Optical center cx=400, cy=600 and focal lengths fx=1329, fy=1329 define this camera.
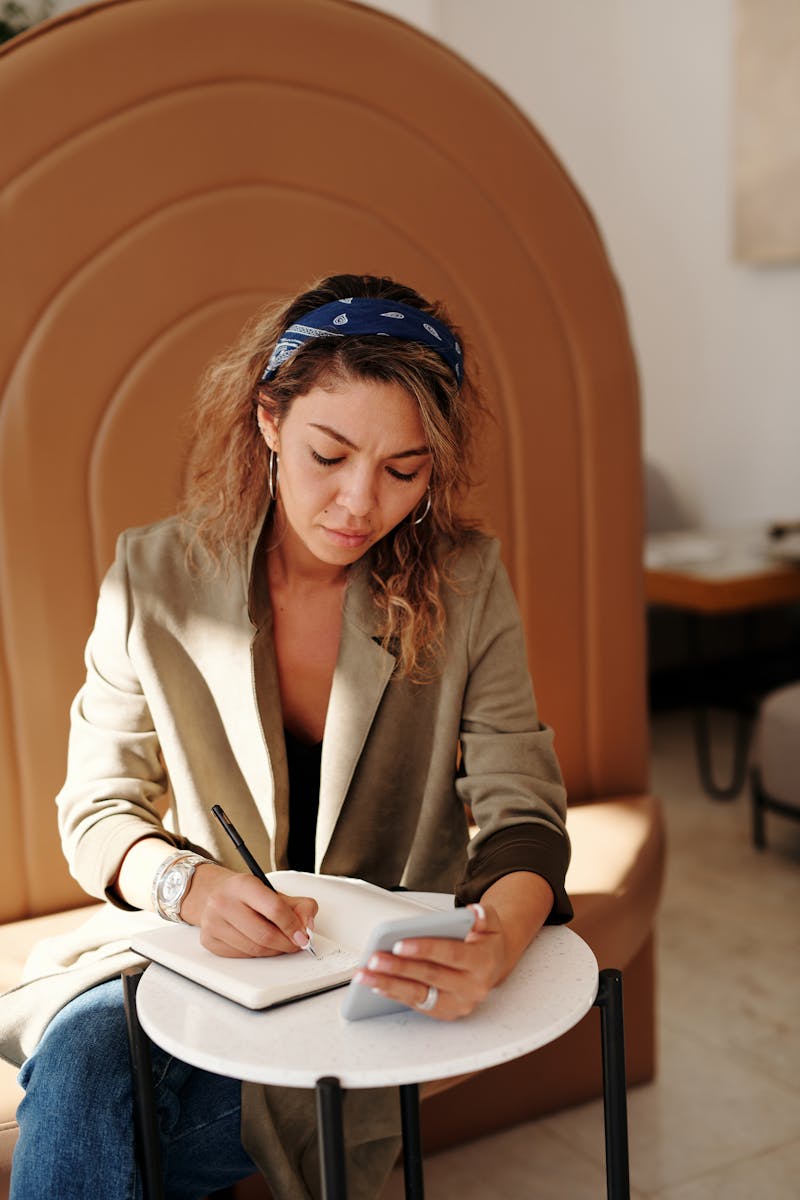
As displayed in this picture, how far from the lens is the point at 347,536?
1.59m

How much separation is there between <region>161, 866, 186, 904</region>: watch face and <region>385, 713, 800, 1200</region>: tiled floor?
89cm

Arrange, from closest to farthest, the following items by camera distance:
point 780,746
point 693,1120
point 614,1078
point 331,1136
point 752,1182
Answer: point 331,1136
point 614,1078
point 752,1182
point 693,1120
point 780,746

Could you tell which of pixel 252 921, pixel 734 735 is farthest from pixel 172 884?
pixel 734 735

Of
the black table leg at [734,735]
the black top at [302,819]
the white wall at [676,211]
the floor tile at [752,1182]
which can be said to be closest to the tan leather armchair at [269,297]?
the floor tile at [752,1182]

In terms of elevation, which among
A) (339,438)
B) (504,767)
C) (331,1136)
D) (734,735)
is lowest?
(734,735)

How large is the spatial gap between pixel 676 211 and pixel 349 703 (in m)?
4.62

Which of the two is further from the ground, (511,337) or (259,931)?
(511,337)

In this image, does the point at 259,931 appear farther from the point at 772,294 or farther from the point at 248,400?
the point at 772,294

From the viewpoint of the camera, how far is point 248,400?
1.73 meters

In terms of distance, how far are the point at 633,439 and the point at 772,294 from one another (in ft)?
10.4

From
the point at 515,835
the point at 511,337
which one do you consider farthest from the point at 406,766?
the point at 511,337

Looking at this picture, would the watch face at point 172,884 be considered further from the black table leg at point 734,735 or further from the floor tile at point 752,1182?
the black table leg at point 734,735

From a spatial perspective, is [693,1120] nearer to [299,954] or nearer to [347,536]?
[299,954]

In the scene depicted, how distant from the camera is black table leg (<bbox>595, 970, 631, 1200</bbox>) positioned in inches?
52.2
